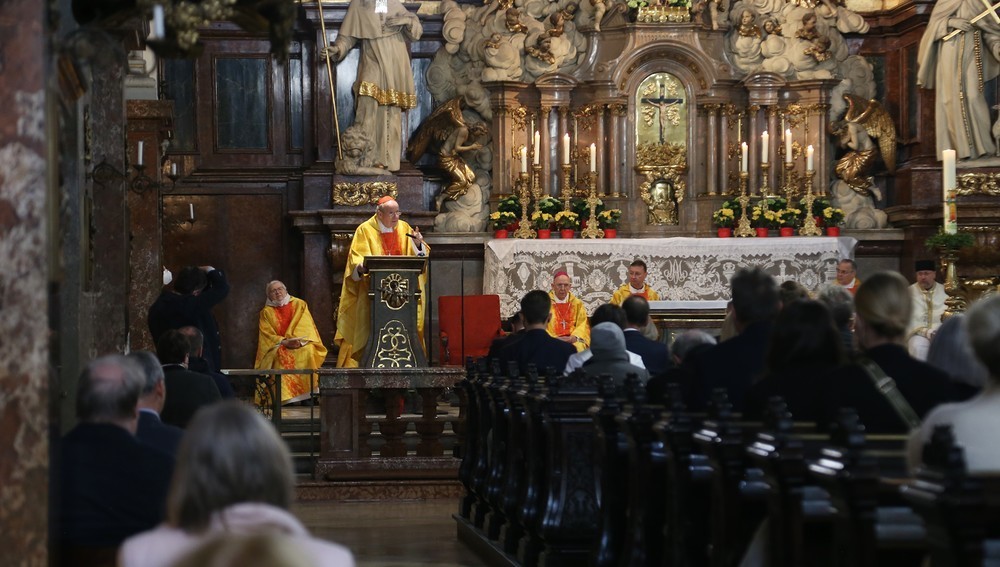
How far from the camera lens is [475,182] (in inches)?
667

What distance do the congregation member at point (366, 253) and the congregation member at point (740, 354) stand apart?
6885mm

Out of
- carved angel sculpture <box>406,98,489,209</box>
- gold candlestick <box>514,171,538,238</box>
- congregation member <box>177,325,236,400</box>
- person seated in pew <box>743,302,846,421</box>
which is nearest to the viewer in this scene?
person seated in pew <box>743,302,846,421</box>

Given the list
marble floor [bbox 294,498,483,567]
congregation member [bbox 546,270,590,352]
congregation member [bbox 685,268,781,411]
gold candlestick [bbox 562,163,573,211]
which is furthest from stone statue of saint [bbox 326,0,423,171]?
congregation member [bbox 685,268,781,411]

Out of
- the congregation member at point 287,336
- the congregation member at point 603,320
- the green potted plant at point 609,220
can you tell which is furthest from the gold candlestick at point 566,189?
the congregation member at point 603,320

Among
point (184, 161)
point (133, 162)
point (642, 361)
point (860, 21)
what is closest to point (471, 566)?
point (642, 361)

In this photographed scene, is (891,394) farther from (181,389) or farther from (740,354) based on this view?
(181,389)

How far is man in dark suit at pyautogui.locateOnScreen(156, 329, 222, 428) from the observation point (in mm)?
7402

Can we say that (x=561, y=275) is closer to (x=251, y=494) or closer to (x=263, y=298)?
(x=263, y=298)

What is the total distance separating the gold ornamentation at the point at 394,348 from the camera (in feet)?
40.7

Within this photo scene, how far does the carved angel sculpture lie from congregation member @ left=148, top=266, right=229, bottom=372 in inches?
252

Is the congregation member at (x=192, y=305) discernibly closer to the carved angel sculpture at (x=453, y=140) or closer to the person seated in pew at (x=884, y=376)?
the person seated in pew at (x=884, y=376)

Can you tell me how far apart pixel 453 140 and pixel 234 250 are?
2.61m

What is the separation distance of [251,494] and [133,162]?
767 centimetres

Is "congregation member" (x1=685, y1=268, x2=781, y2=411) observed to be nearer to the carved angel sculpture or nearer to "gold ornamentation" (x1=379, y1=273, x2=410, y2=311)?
"gold ornamentation" (x1=379, y1=273, x2=410, y2=311)
